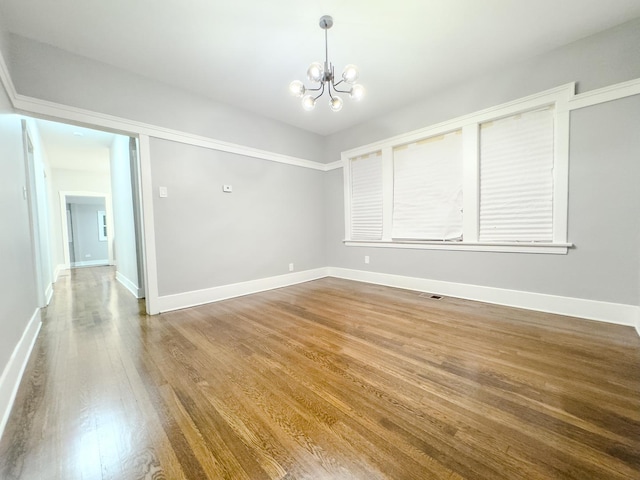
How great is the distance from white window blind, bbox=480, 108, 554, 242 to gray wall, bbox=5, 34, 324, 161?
3140 millimetres

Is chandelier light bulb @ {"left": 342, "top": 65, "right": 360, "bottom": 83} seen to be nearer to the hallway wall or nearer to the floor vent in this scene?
the hallway wall

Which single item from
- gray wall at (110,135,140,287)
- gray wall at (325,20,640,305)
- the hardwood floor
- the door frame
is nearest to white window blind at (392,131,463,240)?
gray wall at (325,20,640,305)

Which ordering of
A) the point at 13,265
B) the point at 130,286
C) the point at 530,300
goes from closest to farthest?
the point at 13,265 < the point at 530,300 < the point at 130,286

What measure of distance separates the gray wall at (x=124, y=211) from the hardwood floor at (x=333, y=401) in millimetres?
1724

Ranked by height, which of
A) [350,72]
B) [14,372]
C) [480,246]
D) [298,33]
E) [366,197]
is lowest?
[14,372]

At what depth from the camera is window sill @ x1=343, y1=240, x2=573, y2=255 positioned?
104 inches

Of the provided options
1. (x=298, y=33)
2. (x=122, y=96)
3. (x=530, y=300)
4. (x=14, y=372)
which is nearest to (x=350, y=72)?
(x=298, y=33)

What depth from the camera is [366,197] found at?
171 inches

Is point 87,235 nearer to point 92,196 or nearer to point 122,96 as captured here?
point 92,196

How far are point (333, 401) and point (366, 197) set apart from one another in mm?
3462

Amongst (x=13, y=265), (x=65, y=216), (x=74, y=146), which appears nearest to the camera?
(x=13, y=265)

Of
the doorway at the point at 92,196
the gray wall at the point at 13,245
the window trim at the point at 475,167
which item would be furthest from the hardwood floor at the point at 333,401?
the doorway at the point at 92,196

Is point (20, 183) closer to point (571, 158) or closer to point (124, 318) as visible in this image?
point (124, 318)

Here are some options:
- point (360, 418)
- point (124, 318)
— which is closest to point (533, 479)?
point (360, 418)
